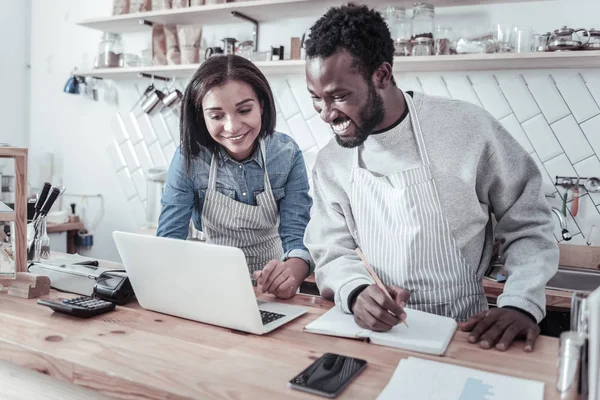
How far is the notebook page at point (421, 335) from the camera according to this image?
959mm

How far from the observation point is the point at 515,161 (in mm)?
1255

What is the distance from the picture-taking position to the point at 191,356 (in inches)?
36.4

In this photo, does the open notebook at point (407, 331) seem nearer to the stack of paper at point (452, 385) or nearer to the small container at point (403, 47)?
the stack of paper at point (452, 385)

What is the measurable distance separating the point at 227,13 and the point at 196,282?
228 centimetres

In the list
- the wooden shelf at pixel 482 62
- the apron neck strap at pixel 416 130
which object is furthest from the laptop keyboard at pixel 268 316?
the wooden shelf at pixel 482 62

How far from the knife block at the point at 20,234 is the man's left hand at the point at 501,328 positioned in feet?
3.15

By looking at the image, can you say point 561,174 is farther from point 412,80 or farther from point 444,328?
point 444,328

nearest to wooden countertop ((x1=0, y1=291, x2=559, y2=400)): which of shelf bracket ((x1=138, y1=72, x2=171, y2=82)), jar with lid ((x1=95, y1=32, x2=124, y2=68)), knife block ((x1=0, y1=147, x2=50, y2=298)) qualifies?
knife block ((x1=0, y1=147, x2=50, y2=298))

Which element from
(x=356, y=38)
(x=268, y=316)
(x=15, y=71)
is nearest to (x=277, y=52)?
(x=356, y=38)

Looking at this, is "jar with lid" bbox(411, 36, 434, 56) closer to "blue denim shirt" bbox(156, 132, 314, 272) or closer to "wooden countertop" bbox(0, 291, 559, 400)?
"blue denim shirt" bbox(156, 132, 314, 272)

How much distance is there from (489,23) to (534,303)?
187 centimetres

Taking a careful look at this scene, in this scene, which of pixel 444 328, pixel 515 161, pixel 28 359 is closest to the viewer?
pixel 28 359

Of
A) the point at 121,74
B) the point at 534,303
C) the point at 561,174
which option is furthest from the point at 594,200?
the point at 121,74

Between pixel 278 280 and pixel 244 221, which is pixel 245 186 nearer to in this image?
pixel 244 221
